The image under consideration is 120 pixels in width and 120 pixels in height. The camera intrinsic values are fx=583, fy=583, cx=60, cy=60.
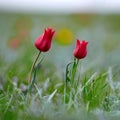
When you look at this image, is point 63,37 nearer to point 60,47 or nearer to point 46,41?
point 60,47

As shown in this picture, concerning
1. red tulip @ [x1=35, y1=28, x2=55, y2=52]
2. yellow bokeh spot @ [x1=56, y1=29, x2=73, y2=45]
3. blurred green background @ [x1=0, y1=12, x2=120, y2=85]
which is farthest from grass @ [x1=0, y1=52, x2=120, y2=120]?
yellow bokeh spot @ [x1=56, y1=29, x2=73, y2=45]

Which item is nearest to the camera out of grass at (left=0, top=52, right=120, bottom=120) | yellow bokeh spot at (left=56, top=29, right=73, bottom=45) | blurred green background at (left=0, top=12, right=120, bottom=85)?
grass at (left=0, top=52, right=120, bottom=120)

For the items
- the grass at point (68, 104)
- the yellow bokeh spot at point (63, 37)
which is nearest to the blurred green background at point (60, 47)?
the yellow bokeh spot at point (63, 37)

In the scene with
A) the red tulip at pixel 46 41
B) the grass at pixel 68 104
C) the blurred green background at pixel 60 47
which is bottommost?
the grass at pixel 68 104

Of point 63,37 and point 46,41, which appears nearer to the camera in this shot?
point 46,41

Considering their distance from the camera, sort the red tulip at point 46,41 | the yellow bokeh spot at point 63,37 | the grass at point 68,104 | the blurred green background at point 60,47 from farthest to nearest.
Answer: the yellow bokeh spot at point 63,37 < the blurred green background at point 60,47 < the red tulip at point 46,41 < the grass at point 68,104

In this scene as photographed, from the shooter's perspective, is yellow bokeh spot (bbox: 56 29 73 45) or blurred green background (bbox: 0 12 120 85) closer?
blurred green background (bbox: 0 12 120 85)

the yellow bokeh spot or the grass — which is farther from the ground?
the yellow bokeh spot

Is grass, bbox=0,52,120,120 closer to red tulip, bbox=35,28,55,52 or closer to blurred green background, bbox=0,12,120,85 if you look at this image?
red tulip, bbox=35,28,55,52

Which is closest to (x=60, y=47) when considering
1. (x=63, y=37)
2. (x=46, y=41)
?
(x=63, y=37)

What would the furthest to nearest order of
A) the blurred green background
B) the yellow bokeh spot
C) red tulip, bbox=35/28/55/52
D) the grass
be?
the yellow bokeh spot → the blurred green background → red tulip, bbox=35/28/55/52 → the grass

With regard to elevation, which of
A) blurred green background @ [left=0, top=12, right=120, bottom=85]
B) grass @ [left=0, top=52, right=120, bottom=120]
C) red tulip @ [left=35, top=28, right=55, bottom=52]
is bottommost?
grass @ [left=0, top=52, right=120, bottom=120]

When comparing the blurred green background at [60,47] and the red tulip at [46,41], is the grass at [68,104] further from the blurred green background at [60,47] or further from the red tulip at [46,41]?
the blurred green background at [60,47]
